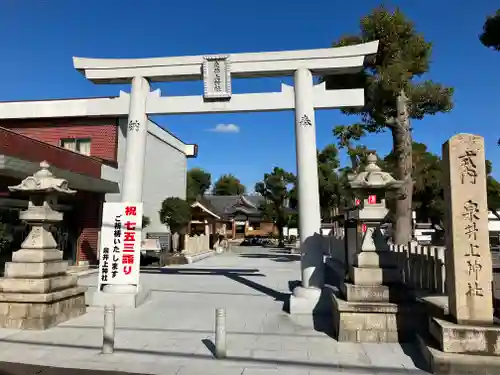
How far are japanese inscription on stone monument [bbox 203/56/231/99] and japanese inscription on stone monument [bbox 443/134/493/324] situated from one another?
6.11 meters

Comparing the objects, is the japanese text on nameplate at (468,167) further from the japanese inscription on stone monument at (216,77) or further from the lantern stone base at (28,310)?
the lantern stone base at (28,310)

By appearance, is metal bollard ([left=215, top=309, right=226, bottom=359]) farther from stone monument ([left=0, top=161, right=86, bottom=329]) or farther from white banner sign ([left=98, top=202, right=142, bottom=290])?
white banner sign ([left=98, top=202, right=142, bottom=290])

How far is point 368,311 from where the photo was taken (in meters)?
6.54

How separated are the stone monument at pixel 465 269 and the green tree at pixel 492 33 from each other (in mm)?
8683

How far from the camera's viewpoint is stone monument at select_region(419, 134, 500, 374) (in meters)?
4.98

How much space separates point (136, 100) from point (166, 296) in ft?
19.0

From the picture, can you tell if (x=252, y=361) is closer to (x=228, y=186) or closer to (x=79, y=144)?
(x=79, y=144)

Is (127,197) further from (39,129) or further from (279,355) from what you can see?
(39,129)

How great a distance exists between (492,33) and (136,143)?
11.8m

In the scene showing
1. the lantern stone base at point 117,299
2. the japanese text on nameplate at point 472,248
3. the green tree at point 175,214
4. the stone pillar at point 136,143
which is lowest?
the lantern stone base at point 117,299

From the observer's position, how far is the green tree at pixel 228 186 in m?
76.4

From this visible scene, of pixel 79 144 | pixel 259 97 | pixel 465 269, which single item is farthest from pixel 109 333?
pixel 79 144

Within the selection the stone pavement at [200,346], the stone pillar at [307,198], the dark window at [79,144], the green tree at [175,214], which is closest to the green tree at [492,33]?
the stone pillar at [307,198]

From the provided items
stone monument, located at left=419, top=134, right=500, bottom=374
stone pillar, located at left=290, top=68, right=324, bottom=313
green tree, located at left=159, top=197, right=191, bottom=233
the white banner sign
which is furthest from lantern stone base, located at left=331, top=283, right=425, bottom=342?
green tree, located at left=159, top=197, right=191, bottom=233
